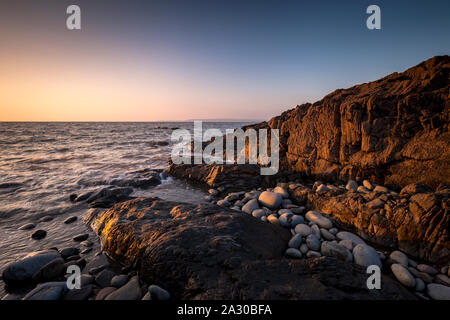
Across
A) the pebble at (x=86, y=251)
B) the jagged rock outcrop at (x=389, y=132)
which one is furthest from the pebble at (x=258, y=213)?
the pebble at (x=86, y=251)

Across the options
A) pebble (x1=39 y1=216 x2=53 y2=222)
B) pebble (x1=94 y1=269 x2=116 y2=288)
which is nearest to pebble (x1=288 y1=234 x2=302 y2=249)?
pebble (x1=94 y1=269 x2=116 y2=288)

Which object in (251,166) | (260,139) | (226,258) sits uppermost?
(260,139)

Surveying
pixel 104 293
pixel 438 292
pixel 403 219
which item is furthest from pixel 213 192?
pixel 438 292

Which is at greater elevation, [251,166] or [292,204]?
[251,166]

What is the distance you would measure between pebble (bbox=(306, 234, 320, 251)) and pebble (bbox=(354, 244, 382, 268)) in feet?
2.04

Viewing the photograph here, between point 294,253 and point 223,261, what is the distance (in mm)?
1558

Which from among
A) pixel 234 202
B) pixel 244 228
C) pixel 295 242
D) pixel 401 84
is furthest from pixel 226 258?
pixel 401 84

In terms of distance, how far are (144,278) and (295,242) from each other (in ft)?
9.43

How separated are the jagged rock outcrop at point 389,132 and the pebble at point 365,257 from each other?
133 inches

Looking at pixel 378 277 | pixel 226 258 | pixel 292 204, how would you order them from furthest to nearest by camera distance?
pixel 292 204 < pixel 226 258 < pixel 378 277

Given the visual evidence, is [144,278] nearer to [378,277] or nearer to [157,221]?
[157,221]

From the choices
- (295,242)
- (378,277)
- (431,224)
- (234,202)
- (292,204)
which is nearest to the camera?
(378,277)

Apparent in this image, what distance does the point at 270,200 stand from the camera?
18.0ft

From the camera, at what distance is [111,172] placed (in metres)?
10.4
